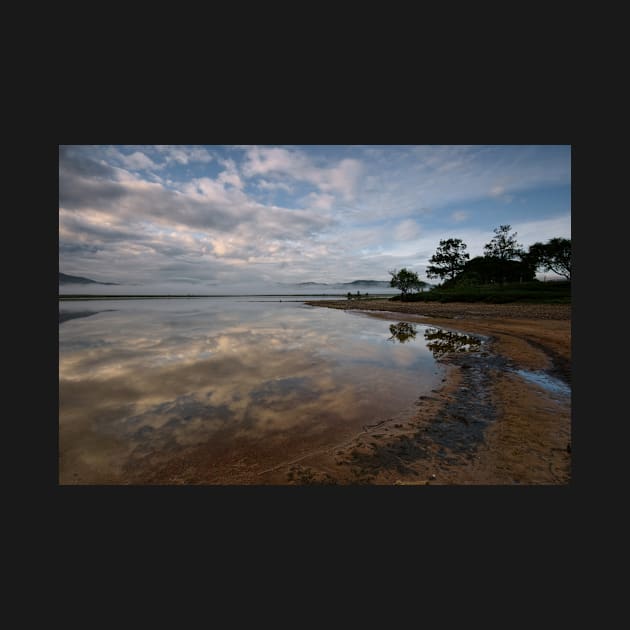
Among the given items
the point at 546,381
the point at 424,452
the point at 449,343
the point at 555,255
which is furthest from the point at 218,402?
the point at 555,255

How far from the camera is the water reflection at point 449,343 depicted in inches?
453

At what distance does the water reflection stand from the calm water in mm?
798

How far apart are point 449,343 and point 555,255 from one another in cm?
5625

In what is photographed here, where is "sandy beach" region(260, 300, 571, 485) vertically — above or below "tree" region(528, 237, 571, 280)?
below

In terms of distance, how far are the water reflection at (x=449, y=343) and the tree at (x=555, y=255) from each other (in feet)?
164

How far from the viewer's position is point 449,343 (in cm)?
1310

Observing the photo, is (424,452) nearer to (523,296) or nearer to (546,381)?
(546,381)

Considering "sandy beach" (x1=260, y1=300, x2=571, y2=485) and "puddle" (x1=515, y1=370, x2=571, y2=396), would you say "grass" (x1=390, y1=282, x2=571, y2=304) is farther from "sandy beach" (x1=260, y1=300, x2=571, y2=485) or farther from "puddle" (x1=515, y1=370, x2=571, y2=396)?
"sandy beach" (x1=260, y1=300, x2=571, y2=485)

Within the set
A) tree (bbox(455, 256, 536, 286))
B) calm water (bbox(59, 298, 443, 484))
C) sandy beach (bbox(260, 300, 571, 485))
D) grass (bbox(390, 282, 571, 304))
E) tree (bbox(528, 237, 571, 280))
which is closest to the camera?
sandy beach (bbox(260, 300, 571, 485))

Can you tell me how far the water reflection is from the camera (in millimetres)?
11499

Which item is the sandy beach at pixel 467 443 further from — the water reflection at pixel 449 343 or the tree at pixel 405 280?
the tree at pixel 405 280

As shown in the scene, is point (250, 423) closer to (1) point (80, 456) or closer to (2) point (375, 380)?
(1) point (80, 456)

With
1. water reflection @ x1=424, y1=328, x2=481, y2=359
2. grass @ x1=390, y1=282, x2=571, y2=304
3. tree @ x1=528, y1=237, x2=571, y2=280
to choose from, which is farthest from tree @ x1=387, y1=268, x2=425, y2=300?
water reflection @ x1=424, y1=328, x2=481, y2=359

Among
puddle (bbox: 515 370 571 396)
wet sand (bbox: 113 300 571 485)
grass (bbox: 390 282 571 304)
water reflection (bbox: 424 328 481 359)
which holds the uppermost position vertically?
grass (bbox: 390 282 571 304)
